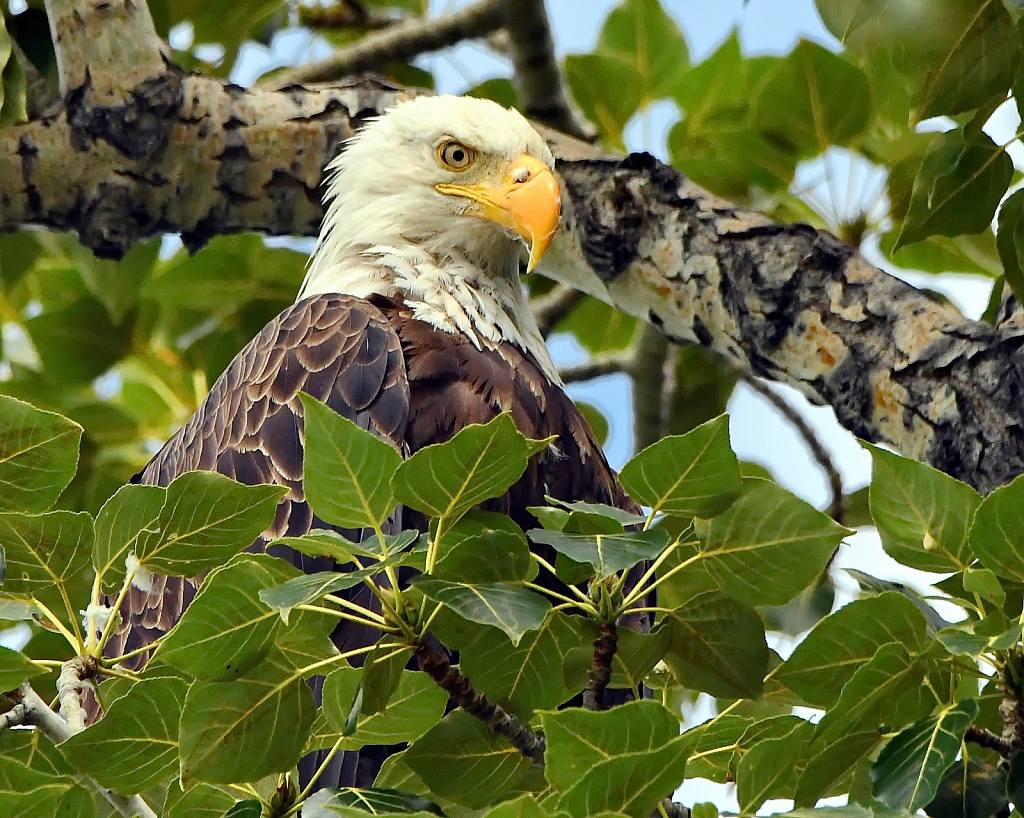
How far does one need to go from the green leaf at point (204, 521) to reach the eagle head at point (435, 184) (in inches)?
89.2

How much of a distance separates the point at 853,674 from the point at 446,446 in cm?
59

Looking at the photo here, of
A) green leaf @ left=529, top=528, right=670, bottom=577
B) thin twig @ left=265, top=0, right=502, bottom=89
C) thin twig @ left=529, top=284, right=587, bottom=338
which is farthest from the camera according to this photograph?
thin twig @ left=529, top=284, right=587, bottom=338

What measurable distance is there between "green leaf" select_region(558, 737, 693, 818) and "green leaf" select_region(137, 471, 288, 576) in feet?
1.78

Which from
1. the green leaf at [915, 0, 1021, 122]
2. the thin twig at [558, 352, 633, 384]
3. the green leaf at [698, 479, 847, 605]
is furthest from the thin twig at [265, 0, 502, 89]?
the green leaf at [698, 479, 847, 605]

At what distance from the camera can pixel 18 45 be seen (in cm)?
388

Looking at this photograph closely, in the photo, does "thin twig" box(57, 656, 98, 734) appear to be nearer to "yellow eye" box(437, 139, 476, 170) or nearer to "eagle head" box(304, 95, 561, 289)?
"eagle head" box(304, 95, 561, 289)

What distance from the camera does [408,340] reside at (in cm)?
341

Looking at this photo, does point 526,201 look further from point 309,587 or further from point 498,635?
point 309,587

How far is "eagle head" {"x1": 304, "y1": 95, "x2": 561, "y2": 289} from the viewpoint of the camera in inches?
155

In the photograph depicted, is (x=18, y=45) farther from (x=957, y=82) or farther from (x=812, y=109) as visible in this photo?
(x=957, y=82)

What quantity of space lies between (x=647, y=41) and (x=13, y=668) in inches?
153

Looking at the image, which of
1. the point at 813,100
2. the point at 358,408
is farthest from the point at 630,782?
the point at 813,100

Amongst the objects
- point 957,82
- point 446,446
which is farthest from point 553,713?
point 957,82

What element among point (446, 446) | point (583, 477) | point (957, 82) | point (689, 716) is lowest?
point (689, 716)
